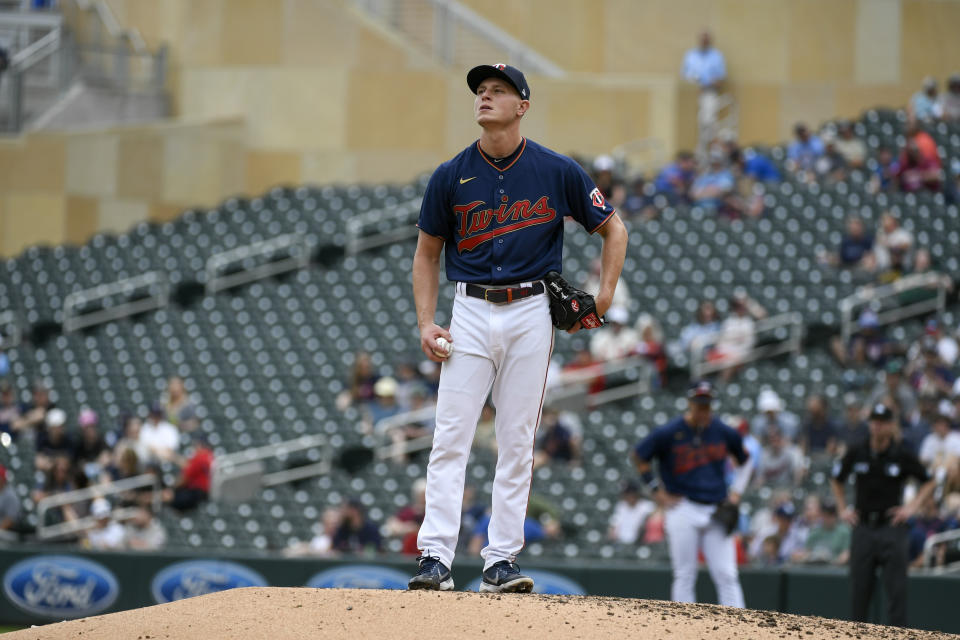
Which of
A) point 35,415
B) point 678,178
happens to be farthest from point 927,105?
point 35,415

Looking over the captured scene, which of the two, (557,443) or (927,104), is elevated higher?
(927,104)

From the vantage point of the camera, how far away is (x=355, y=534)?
12312mm

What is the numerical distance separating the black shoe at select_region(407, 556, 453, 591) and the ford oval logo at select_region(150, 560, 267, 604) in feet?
20.4

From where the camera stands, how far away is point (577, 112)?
21156 millimetres

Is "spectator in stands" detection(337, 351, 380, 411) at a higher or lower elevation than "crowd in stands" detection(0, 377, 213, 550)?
higher

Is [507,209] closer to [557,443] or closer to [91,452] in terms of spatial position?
[557,443]

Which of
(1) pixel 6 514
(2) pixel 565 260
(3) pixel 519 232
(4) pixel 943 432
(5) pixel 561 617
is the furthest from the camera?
(2) pixel 565 260

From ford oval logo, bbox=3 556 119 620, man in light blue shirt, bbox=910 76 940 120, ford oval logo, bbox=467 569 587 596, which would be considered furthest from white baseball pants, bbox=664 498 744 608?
man in light blue shirt, bbox=910 76 940 120

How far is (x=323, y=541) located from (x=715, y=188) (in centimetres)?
766

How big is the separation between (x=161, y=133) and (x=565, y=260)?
324 inches

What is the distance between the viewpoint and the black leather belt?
216 inches

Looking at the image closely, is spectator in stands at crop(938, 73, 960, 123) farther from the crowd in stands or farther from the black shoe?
the black shoe

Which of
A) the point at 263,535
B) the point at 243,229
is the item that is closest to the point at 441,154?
the point at 243,229

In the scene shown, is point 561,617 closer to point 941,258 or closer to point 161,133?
point 941,258
